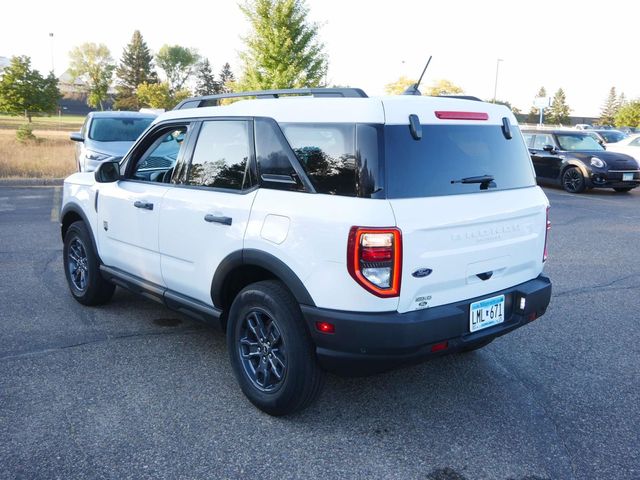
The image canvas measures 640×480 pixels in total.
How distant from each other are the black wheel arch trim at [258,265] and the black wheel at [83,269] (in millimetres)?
1843

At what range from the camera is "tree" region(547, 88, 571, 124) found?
100 meters

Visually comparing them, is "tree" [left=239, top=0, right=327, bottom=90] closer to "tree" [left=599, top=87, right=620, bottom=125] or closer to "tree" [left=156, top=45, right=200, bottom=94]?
"tree" [left=156, top=45, right=200, bottom=94]

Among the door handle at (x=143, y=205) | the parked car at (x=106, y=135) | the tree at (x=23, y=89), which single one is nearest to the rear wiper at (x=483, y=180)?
the door handle at (x=143, y=205)

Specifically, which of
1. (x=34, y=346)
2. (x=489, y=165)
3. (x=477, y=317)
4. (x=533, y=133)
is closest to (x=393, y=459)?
(x=477, y=317)

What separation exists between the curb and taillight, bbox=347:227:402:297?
13.7 meters

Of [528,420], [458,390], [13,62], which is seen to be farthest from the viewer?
[13,62]

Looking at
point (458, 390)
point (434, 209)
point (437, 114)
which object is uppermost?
point (437, 114)

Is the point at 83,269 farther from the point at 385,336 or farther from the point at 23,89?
the point at 23,89

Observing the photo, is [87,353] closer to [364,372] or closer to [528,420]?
[364,372]

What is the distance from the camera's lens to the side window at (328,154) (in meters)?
2.88

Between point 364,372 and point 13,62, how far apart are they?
37345 millimetres

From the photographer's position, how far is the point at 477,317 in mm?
3109

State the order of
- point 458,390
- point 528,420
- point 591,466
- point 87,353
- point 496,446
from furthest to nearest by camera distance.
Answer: point 87,353 < point 458,390 < point 528,420 < point 496,446 < point 591,466

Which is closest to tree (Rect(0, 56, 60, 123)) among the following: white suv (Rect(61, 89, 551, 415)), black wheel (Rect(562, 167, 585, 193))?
black wheel (Rect(562, 167, 585, 193))
